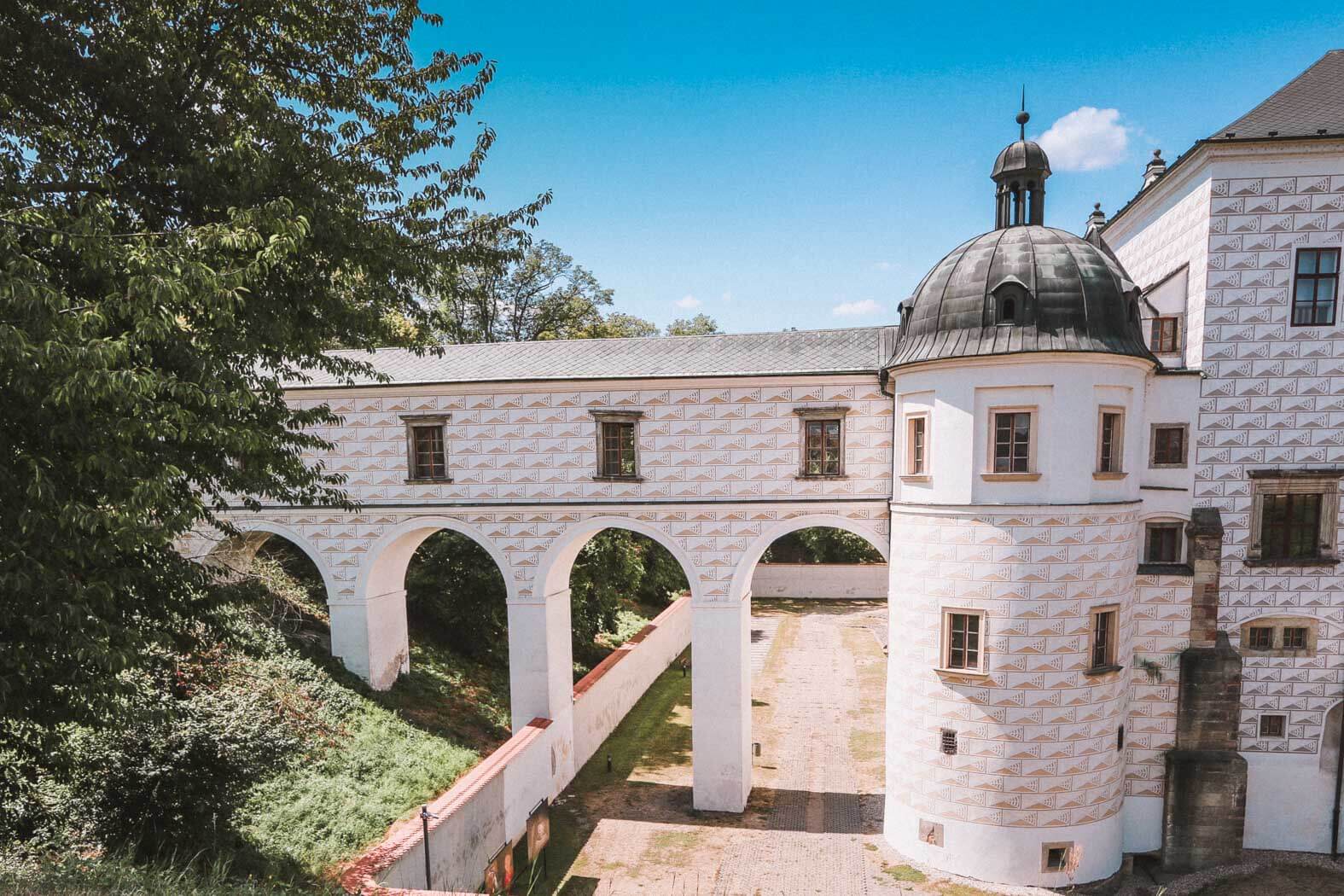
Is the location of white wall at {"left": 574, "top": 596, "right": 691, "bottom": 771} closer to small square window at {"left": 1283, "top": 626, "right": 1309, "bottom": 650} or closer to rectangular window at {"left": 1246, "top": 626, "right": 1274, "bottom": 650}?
rectangular window at {"left": 1246, "top": 626, "right": 1274, "bottom": 650}

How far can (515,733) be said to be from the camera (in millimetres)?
15328

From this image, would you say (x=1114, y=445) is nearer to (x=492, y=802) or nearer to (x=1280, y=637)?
(x=1280, y=637)

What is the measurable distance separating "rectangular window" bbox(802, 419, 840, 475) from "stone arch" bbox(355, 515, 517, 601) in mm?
7101

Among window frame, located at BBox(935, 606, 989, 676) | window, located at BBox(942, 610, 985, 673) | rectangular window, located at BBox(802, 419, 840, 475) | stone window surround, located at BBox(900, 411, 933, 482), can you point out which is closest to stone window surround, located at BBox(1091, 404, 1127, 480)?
stone window surround, located at BBox(900, 411, 933, 482)

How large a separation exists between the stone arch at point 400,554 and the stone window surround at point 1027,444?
402 inches

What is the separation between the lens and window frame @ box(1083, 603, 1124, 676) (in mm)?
12758

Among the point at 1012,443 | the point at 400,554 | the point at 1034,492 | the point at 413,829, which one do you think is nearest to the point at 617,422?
the point at 400,554

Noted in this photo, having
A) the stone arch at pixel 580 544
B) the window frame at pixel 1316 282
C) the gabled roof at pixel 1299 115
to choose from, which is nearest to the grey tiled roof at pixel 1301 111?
the gabled roof at pixel 1299 115

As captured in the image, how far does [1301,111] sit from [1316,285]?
131 inches

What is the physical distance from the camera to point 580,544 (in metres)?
16.8

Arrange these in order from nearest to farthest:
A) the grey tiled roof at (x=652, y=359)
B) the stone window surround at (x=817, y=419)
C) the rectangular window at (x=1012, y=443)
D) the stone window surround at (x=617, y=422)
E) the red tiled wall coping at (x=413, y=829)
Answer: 1. the red tiled wall coping at (x=413, y=829)
2. the rectangular window at (x=1012, y=443)
3. the stone window surround at (x=817, y=419)
4. the grey tiled roof at (x=652, y=359)
5. the stone window surround at (x=617, y=422)

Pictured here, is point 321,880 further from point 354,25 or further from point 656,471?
point 354,25

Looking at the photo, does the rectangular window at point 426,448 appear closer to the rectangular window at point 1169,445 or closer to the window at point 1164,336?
the rectangular window at point 1169,445

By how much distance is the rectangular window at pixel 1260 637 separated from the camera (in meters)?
14.0
